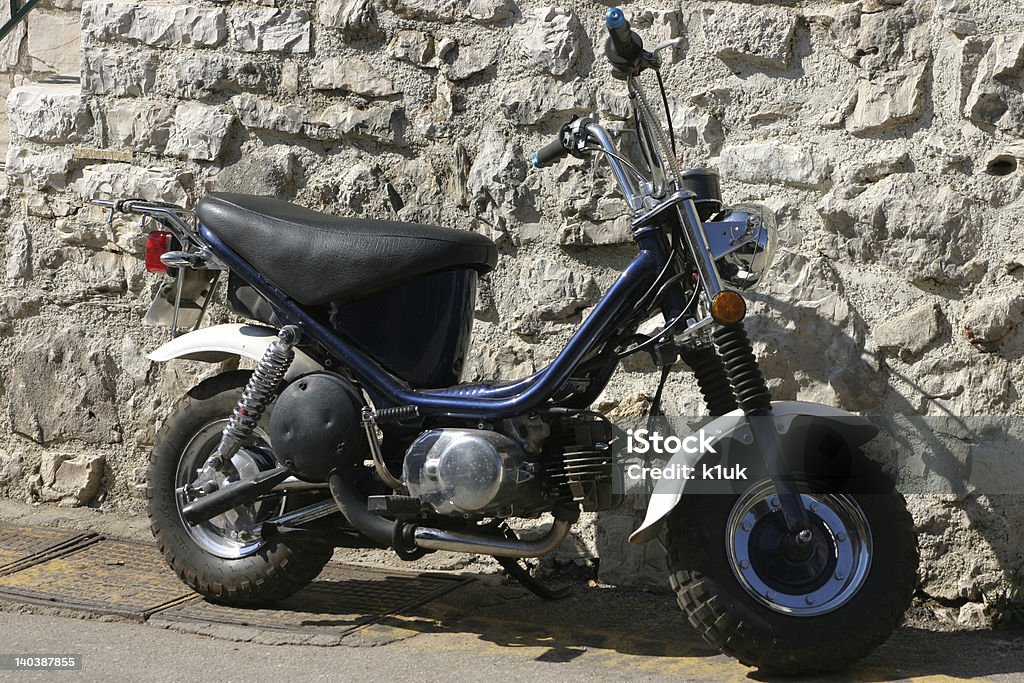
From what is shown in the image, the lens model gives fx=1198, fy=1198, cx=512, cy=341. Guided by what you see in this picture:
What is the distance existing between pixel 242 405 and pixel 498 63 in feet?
4.62

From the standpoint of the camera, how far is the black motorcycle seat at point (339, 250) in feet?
11.1

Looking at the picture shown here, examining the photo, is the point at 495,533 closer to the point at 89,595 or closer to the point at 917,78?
the point at 89,595

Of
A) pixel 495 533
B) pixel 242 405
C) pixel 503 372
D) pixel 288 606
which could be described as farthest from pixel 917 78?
pixel 288 606

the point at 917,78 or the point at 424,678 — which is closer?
the point at 424,678

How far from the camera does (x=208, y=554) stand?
3.66m

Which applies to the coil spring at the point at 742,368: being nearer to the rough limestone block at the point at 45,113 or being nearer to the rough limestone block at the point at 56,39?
the rough limestone block at the point at 45,113

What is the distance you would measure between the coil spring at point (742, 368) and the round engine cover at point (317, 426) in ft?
3.50

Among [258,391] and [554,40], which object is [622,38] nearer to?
[554,40]

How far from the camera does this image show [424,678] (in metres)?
3.04

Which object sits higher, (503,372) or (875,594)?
(503,372)

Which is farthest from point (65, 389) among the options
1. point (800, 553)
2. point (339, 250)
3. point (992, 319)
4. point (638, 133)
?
point (992, 319)

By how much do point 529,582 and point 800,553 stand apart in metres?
0.87

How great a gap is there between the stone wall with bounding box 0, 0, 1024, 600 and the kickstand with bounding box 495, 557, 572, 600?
25 centimetres

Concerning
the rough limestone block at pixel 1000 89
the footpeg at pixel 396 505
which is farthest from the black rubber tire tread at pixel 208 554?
the rough limestone block at pixel 1000 89
